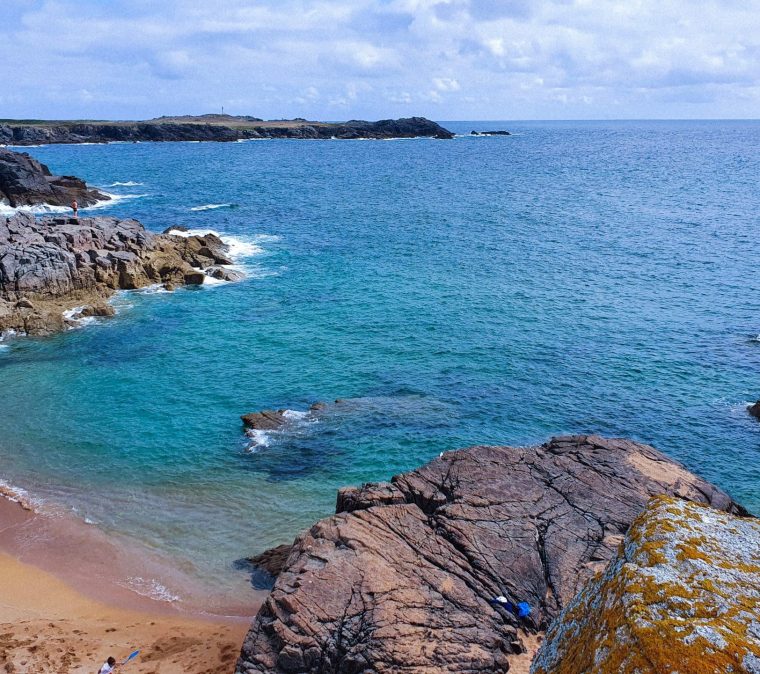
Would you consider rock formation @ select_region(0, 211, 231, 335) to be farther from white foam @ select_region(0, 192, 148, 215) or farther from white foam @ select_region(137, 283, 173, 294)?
white foam @ select_region(0, 192, 148, 215)

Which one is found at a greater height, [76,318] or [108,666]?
[76,318]

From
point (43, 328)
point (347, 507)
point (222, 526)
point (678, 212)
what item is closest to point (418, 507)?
point (347, 507)

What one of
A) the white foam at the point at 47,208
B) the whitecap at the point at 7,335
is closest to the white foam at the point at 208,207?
the white foam at the point at 47,208

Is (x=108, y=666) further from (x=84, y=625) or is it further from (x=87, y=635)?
(x=84, y=625)

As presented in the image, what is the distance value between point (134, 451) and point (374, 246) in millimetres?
50549

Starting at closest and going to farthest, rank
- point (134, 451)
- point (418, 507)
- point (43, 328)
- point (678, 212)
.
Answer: point (418, 507), point (134, 451), point (43, 328), point (678, 212)

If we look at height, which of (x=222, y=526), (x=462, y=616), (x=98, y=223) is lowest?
(x=222, y=526)

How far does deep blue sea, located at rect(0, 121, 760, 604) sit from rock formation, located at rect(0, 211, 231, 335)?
9.24 feet

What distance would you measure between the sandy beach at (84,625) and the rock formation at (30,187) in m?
84.6

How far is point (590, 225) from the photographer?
98.1m

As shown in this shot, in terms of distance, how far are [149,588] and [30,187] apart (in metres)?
91.3

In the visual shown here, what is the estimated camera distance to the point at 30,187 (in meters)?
101

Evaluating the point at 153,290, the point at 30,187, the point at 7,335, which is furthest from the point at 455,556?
the point at 30,187

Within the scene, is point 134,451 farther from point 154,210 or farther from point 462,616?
point 154,210
